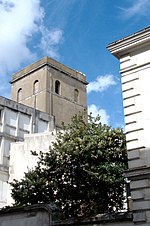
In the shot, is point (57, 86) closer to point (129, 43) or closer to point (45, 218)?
point (129, 43)

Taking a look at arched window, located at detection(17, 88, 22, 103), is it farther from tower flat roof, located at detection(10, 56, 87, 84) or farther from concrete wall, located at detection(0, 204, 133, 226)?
concrete wall, located at detection(0, 204, 133, 226)

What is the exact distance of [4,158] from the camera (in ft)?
90.0

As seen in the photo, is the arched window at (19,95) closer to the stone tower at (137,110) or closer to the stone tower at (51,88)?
the stone tower at (51,88)

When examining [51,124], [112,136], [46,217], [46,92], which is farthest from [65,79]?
[46,217]

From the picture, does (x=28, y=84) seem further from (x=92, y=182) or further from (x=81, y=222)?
(x=81, y=222)

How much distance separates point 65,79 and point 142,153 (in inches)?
1347

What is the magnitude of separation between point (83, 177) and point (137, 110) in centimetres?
601

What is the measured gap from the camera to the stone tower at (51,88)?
137 feet

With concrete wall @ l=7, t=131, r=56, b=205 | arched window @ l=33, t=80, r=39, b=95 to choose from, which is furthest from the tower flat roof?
concrete wall @ l=7, t=131, r=56, b=205

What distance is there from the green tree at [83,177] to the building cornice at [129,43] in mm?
5455

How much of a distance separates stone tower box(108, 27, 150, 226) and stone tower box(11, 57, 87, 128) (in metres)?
27.6

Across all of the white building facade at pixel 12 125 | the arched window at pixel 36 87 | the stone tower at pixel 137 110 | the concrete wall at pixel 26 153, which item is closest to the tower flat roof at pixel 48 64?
the arched window at pixel 36 87

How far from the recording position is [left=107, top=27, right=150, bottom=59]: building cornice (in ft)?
40.5

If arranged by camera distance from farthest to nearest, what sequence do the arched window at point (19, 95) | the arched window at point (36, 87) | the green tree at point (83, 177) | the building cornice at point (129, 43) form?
1. the arched window at point (19, 95)
2. the arched window at point (36, 87)
3. the green tree at point (83, 177)
4. the building cornice at point (129, 43)
